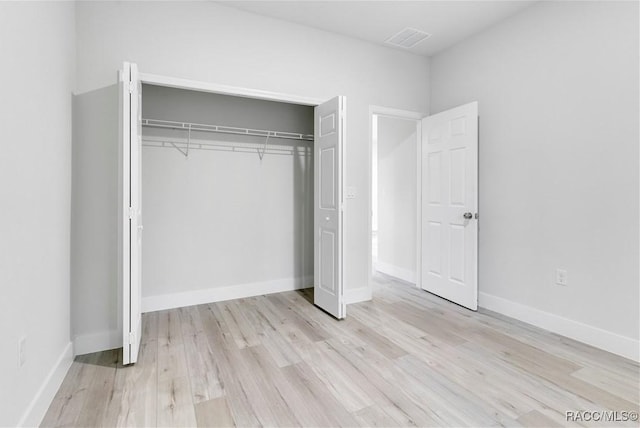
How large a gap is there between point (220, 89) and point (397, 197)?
273cm

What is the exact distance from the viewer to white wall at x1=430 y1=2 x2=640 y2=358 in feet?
8.00

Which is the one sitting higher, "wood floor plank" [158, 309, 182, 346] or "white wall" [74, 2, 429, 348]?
"white wall" [74, 2, 429, 348]

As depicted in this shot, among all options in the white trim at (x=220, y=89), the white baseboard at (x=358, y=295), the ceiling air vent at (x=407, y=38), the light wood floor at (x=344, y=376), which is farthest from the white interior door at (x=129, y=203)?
the ceiling air vent at (x=407, y=38)

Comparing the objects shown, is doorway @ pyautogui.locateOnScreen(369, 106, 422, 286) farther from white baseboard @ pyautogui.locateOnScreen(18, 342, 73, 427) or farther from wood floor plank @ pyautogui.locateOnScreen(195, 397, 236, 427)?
white baseboard @ pyautogui.locateOnScreen(18, 342, 73, 427)

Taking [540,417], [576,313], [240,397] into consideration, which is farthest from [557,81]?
[240,397]

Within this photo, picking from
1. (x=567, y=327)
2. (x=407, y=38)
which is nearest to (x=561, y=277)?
(x=567, y=327)

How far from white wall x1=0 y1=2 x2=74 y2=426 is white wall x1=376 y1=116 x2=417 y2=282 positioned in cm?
341

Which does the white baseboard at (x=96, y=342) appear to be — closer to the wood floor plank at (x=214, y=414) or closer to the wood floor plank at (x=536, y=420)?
the wood floor plank at (x=214, y=414)

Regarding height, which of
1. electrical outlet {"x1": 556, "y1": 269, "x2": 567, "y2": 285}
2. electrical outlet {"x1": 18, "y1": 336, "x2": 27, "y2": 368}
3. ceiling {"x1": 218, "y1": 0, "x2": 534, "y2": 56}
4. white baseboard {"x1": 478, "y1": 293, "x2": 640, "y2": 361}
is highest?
ceiling {"x1": 218, "y1": 0, "x2": 534, "y2": 56}

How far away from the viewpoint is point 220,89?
2990 millimetres

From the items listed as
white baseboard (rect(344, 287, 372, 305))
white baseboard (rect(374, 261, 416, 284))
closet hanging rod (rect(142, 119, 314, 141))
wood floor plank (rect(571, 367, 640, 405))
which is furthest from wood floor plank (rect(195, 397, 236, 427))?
white baseboard (rect(374, 261, 416, 284))

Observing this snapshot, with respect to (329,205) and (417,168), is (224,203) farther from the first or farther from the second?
(417,168)

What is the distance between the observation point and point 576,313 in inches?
107

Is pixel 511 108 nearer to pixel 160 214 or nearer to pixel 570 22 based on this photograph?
pixel 570 22
